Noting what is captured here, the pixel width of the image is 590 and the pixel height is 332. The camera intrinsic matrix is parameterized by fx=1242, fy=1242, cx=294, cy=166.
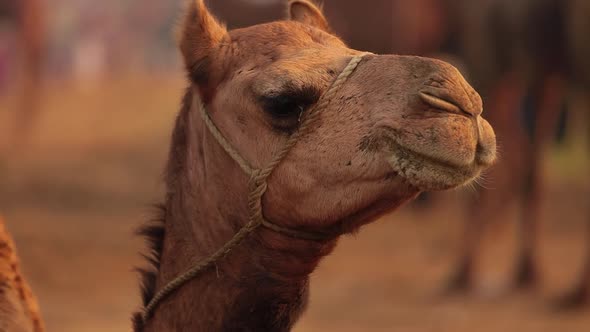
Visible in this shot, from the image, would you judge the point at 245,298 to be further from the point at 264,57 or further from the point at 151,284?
the point at 264,57

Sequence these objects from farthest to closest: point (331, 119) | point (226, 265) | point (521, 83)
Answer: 1. point (521, 83)
2. point (226, 265)
3. point (331, 119)

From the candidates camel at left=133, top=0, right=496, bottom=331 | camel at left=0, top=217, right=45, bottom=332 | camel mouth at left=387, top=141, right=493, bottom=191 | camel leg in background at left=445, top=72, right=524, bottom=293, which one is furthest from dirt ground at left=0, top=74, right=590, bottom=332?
camel mouth at left=387, top=141, right=493, bottom=191

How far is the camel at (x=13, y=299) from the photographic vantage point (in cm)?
350

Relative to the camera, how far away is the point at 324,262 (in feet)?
37.2

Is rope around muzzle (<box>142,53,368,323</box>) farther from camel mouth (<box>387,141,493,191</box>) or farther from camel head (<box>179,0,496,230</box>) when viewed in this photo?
camel mouth (<box>387,141,493,191</box>)

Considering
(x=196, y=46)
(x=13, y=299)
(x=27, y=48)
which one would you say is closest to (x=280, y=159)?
(x=196, y=46)

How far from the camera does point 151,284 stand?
3.60m

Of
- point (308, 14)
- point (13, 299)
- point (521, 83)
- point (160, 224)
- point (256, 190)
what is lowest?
point (521, 83)

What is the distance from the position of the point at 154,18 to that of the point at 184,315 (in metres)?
31.4

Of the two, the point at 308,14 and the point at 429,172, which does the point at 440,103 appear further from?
the point at 308,14

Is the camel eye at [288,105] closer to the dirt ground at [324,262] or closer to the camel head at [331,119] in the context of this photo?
the camel head at [331,119]

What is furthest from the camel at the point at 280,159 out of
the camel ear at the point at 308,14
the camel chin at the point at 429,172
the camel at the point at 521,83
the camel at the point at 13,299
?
the camel at the point at 521,83

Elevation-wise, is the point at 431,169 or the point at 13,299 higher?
the point at 431,169

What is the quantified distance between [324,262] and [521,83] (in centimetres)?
247
